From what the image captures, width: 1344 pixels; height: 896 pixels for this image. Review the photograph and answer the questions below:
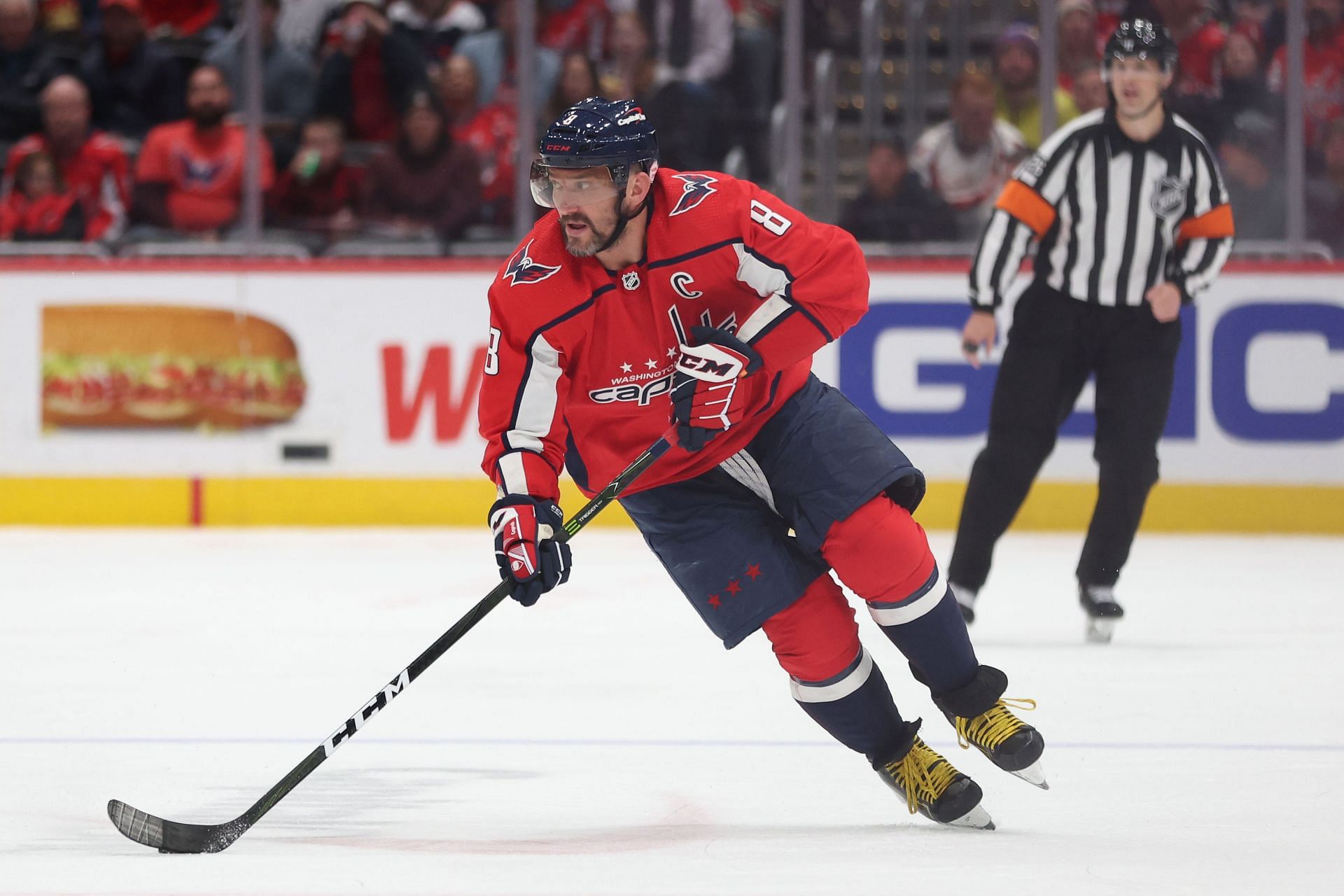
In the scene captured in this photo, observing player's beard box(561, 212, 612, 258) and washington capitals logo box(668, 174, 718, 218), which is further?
washington capitals logo box(668, 174, 718, 218)

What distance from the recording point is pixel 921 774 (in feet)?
8.46

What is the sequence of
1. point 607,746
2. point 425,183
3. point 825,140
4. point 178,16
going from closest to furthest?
point 607,746 → point 825,140 → point 425,183 → point 178,16

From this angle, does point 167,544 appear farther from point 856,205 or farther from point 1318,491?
point 1318,491

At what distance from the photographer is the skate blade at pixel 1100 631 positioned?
429cm

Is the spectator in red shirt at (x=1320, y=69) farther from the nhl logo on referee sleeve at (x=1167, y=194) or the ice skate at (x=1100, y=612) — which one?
the ice skate at (x=1100, y=612)

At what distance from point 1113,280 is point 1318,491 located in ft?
7.76

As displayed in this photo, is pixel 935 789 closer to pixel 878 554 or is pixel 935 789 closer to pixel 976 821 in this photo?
pixel 976 821

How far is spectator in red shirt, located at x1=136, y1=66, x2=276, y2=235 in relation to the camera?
6.77 meters

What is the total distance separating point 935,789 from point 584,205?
905 millimetres

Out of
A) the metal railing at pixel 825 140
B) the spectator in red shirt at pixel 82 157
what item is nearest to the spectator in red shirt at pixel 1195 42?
the metal railing at pixel 825 140

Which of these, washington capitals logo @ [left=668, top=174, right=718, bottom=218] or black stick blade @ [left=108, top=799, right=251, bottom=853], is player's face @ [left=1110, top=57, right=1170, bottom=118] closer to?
washington capitals logo @ [left=668, top=174, right=718, bottom=218]

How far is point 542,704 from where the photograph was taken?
3.54 meters

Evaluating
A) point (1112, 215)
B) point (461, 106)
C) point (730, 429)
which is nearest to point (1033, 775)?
point (730, 429)

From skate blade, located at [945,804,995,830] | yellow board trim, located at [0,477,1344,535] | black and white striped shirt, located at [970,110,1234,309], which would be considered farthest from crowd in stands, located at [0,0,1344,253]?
skate blade, located at [945,804,995,830]
